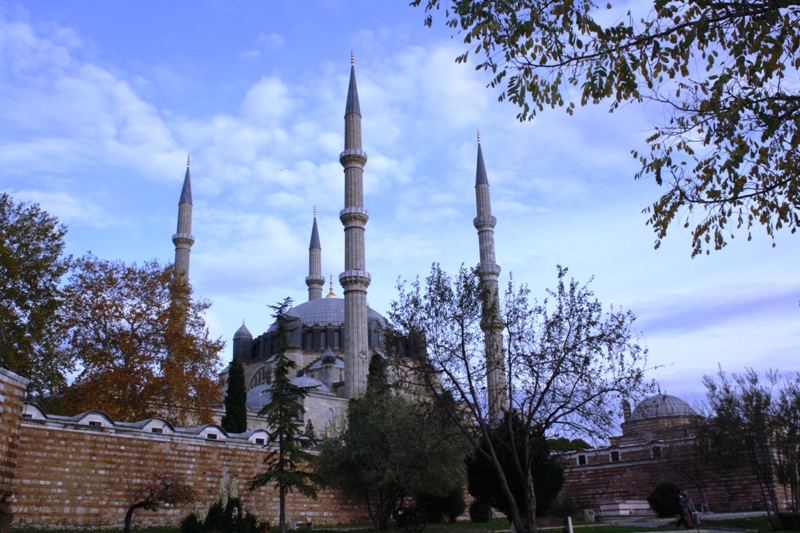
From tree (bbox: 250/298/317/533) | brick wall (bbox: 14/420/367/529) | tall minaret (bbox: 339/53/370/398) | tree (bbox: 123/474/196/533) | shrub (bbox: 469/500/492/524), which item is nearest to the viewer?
tree (bbox: 123/474/196/533)

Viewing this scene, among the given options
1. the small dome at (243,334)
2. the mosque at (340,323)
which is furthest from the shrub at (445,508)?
the small dome at (243,334)

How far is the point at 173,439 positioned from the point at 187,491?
2.50 m

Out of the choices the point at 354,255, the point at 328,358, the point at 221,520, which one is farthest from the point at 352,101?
the point at 221,520

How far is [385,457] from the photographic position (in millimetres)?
18297

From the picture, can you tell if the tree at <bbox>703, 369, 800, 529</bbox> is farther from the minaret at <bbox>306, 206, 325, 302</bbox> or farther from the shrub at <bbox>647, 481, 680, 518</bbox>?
the minaret at <bbox>306, 206, 325, 302</bbox>

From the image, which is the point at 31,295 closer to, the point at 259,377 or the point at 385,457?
the point at 385,457

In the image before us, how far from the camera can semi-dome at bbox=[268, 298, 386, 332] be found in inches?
1676

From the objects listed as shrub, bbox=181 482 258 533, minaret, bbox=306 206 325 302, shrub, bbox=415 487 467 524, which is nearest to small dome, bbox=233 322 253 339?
minaret, bbox=306 206 325 302

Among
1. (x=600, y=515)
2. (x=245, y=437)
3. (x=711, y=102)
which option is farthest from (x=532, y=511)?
(x=600, y=515)

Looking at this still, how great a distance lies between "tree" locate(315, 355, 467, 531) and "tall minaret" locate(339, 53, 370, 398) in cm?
930

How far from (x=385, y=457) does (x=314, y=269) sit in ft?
108

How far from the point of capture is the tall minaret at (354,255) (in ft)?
98.0

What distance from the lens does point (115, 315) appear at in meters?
22.0

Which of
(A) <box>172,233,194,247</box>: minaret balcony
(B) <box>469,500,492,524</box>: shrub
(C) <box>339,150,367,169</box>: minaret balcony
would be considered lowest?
(B) <box>469,500,492,524</box>: shrub
